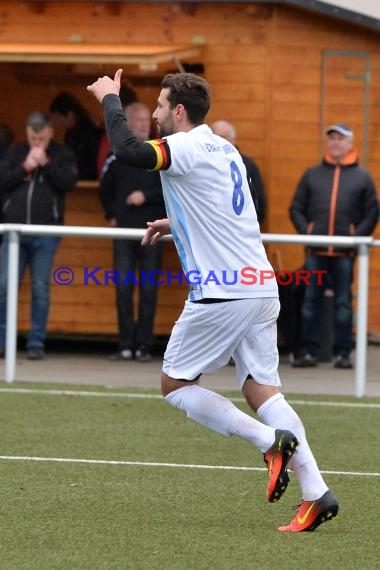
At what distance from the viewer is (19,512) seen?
6406 mm

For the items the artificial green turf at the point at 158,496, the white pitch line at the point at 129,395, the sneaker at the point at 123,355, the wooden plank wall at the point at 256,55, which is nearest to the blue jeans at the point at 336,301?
the wooden plank wall at the point at 256,55

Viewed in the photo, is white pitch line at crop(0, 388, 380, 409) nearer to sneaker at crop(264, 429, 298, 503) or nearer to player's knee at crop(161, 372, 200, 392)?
player's knee at crop(161, 372, 200, 392)

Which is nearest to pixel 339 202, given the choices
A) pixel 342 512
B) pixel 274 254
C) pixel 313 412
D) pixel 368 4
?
pixel 274 254

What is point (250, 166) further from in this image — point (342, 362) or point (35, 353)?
point (35, 353)

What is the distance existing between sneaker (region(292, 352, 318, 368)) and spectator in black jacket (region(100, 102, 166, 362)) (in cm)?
122

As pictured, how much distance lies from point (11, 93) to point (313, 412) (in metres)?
5.19

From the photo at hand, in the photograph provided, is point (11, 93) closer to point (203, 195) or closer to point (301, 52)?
point (301, 52)

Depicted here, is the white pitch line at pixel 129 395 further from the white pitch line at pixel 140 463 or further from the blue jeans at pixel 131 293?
the white pitch line at pixel 140 463

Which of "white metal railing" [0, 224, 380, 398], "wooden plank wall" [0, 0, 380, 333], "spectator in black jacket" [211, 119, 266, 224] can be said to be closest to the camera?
"white metal railing" [0, 224, 380, 398]

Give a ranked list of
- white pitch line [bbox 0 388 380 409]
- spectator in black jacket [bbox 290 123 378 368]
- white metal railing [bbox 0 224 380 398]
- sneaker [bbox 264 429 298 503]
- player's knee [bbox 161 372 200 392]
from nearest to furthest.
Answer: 1. sneaker [bbox 264 429 298 503]
2. player's knee [bbox 161 372 200 392]
3. white pitch line [bbox 0 388 380 409]
4. white metal railing [bbox 0 224 380 398]
5. spectator in black jacket [bbox 290 123 378 368]

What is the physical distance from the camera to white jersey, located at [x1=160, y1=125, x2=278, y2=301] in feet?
19.6

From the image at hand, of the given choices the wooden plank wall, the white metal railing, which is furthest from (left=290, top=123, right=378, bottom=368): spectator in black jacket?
the white metal railing

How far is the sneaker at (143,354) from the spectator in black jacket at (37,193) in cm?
79

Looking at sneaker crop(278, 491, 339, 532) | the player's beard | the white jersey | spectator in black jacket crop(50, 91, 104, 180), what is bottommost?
sneaker crop(278, 491, 339, 532)
